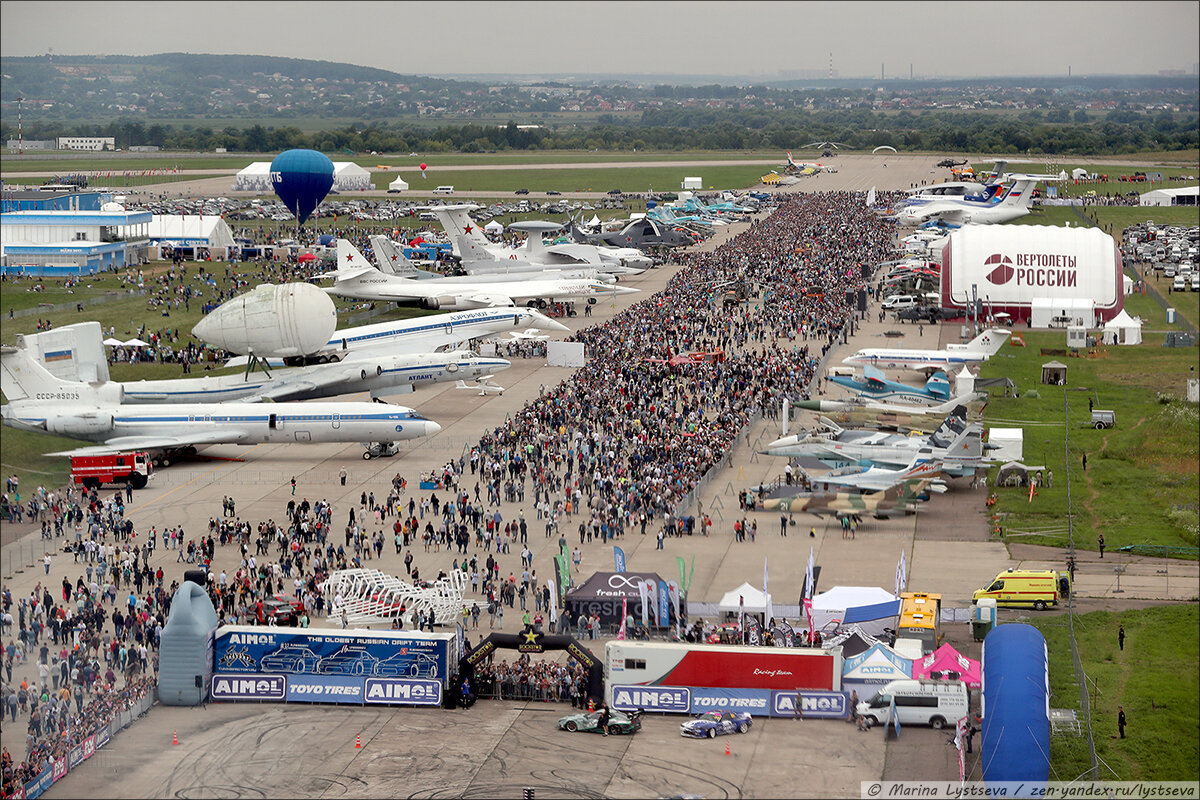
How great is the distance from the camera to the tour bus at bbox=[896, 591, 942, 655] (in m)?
39.2

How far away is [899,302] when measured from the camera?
10000 cm

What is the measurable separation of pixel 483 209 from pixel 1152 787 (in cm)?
14430

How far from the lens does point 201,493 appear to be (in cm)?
5794

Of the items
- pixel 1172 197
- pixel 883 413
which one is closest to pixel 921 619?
pixel 883 413

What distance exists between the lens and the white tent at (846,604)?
40.2 meters

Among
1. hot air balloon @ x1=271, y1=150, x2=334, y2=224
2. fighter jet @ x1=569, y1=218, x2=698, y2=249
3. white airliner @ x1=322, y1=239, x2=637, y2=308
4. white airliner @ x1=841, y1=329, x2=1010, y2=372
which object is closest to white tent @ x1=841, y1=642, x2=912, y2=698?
white airliner @ x1=841, y1=329, x2=1010, y2=372

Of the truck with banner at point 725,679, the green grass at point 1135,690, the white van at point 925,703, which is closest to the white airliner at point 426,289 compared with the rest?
the green grass at point 1135,690

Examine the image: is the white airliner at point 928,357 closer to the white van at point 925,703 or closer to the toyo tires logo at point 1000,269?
the toyo tires logo at point 1000,269

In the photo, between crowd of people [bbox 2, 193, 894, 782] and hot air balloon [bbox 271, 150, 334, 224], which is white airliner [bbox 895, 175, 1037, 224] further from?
hot air balloon [bbox 271, 150, 334, 224]

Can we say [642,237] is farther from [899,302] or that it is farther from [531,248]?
[899,302]

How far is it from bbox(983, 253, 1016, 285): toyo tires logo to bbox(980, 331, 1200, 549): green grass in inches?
377

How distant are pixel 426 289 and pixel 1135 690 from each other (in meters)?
69.5

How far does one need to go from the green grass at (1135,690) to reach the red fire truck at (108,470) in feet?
120

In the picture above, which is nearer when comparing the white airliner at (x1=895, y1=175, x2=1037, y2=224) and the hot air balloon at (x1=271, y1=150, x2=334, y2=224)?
the hot air balloon at (x1=271, y1=150, x2=334, y2=224)
